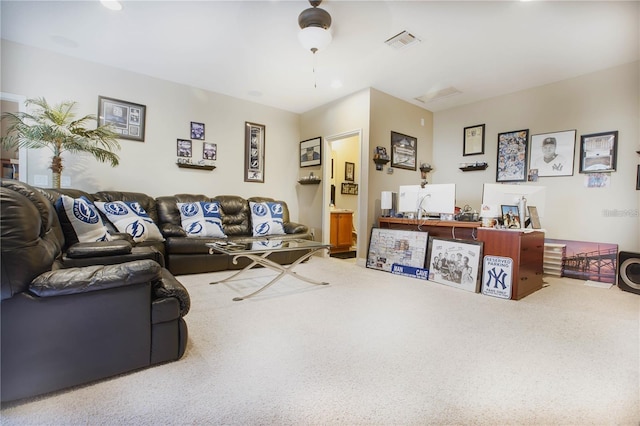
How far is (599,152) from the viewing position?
365 centimetres

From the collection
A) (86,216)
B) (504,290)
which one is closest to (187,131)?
(86,216)

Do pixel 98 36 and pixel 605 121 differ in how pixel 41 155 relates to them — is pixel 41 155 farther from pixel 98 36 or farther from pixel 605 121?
pixel 605 121

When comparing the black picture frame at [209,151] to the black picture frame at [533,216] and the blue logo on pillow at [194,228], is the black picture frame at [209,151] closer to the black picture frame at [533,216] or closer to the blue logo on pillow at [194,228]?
the blue logo on pillow at [194,228]

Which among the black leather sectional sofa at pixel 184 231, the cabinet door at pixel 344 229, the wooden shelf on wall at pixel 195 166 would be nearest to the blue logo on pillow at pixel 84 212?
the black leather sectional sofa at pixel 184 231

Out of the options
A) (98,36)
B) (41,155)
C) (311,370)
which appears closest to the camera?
(311,370)

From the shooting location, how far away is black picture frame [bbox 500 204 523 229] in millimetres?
3186

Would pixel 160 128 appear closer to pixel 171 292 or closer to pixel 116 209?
pixel 116 209

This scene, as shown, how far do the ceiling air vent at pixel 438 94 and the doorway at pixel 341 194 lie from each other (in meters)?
1.30

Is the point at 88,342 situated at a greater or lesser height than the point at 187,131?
lesser

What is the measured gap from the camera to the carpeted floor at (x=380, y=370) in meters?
1.23

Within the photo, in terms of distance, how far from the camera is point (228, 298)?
273 centimetres

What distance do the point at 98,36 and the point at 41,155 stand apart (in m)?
1.64

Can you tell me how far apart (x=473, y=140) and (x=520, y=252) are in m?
2.70

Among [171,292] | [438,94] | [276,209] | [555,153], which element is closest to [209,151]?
[276,209]
